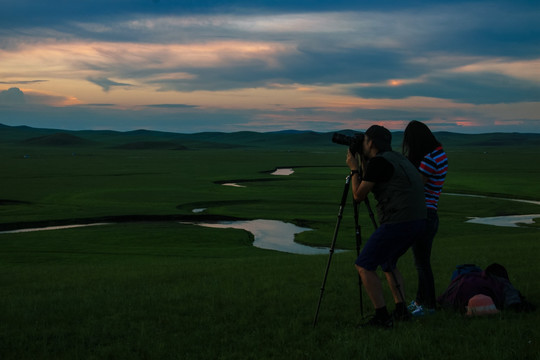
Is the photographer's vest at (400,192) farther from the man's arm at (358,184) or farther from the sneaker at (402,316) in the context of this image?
the sneaker at (402,316)

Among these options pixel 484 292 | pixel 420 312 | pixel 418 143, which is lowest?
pixel 420 312

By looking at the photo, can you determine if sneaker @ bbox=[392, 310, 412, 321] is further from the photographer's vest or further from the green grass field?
the photographer's vest

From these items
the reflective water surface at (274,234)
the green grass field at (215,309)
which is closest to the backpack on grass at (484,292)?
the green grass field at (215,309)

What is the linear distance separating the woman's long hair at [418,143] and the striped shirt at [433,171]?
0.08 m

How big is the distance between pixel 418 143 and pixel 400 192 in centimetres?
137

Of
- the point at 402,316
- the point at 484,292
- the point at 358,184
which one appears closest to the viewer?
the point at 358,184

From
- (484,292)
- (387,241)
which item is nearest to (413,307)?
(484,292)

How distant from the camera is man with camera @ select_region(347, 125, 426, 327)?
6914 mm

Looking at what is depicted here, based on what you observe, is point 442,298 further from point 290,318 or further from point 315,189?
point 315,189

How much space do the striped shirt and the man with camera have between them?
0.93m

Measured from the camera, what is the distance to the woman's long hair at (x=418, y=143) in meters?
8.01

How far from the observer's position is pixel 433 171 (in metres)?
7.97

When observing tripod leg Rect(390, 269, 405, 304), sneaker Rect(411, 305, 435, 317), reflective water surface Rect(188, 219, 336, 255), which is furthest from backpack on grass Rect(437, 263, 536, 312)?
reflective water surface Rect(188, 219, 336, 255)

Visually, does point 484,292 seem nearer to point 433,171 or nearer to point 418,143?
point 433,171
